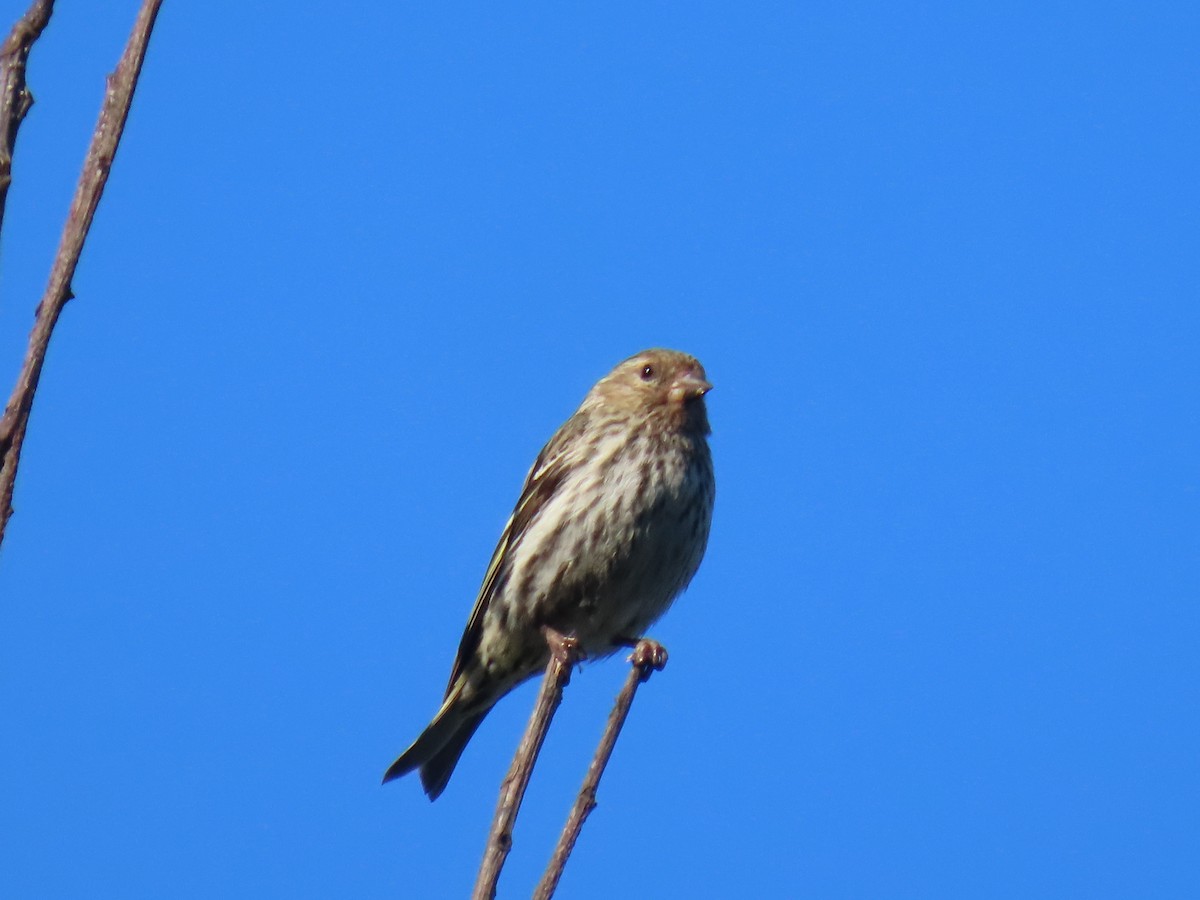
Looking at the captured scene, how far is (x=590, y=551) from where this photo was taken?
7.78m

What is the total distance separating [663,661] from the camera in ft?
24.2

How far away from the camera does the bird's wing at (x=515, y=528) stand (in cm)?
824

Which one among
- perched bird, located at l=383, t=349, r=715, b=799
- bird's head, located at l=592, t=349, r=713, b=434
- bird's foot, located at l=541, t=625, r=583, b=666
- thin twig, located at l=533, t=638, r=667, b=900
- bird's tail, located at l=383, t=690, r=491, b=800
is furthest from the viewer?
bird's head, located at l=592, t=349, r=713, b=434

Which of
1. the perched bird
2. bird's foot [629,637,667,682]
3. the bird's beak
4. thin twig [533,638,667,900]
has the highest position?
the bird's beak

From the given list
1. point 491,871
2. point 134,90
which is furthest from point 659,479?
point 134,90

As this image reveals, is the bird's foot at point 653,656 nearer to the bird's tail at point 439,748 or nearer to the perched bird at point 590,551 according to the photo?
the perched bird at point 590,551

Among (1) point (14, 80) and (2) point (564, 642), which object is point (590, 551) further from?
(1) point (14, 80)

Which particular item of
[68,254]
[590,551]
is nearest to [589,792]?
[68,254]

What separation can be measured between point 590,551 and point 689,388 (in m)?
1.23

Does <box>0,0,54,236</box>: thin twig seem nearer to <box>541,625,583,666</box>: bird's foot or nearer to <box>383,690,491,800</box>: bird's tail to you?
<box>541,625,583,666</box>: bird's foot

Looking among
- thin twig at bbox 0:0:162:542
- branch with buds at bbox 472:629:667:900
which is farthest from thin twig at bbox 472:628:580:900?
thin twig at bbox 0:0:162:542

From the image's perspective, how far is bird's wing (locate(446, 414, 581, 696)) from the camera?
8.24 metres

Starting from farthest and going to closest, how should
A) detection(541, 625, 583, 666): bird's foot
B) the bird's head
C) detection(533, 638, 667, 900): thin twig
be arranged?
the bird's head, detection(541, 625, 583, 666): bird's foot, detection(533, 638, 667, 900): thin twig

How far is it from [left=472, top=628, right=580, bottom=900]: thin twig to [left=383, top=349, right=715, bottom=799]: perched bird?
217 centimetres
